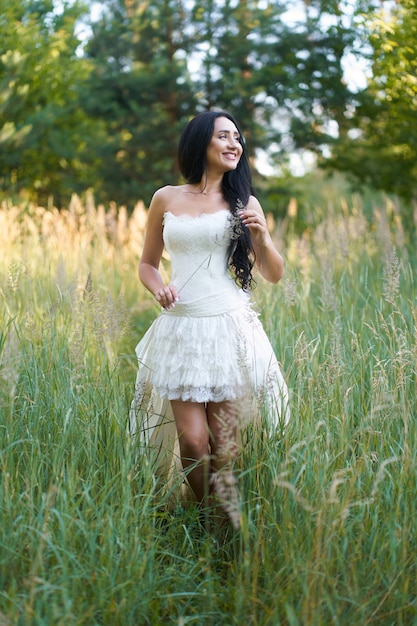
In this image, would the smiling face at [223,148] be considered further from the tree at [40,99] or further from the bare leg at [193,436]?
the tree at [40,99]

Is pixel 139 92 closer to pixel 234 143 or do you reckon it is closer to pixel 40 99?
pixel 40 99

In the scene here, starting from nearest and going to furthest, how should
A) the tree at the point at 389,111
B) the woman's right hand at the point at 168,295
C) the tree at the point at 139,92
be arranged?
the woman's right hand at the point at 168,295
the tree at the point at 389,111
the tree at the point at 139,92

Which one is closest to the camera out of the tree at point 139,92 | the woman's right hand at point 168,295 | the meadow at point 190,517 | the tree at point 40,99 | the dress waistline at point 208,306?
the meadow at point 190,517

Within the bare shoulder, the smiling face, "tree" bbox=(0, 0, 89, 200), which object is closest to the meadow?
the bare shoulder

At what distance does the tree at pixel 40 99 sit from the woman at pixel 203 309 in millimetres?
4637

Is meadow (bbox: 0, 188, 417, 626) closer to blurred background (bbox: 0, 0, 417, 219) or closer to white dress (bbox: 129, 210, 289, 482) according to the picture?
white dress (bbox: 129, 210, 289, 482)

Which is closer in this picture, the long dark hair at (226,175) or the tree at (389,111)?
the long dark hair at (226,175)

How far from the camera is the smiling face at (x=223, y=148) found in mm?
3174

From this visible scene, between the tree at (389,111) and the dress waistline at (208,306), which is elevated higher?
the tree at (389,111)

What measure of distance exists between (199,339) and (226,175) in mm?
813

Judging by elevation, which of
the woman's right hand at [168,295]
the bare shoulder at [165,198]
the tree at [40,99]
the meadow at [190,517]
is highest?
the tree at [40,99]

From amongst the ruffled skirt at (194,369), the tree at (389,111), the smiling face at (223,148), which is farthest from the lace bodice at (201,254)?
the tree at (389,111)

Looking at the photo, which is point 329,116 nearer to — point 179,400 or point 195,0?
point 195,0

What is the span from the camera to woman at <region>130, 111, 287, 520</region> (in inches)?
116
